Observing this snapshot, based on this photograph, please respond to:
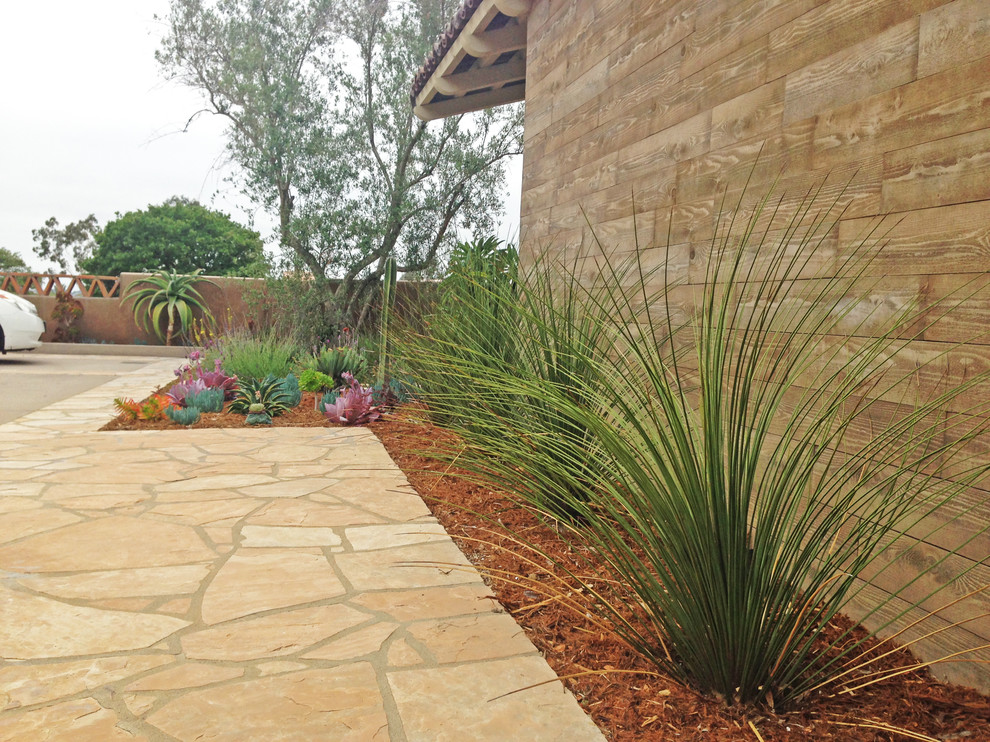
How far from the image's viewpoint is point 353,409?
532 cm

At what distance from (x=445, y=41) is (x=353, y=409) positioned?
322 cm

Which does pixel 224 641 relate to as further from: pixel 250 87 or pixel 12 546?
pixel 250 87

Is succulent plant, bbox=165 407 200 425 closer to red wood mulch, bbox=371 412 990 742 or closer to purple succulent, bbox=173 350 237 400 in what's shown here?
purple succulent, bbox=173 350 237 400

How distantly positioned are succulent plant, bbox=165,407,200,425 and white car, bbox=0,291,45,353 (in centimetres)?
546

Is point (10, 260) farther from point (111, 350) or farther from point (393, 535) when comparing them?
point (393, 535)

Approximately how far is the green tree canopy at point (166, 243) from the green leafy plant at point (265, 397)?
26.8 metres

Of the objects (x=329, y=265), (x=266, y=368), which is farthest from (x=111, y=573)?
(x=329, y=265)

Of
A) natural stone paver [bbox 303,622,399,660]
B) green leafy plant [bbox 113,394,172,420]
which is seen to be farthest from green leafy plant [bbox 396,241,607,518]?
green leafy plant [bbox 113,394,172,420]

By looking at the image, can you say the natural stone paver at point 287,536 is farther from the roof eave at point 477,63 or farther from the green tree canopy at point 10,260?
the green tree canopy at point 10,260

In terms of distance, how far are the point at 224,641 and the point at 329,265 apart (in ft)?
26.2

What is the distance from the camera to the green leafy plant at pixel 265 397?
5.57 meters

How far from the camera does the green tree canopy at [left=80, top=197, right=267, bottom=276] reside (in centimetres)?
3128

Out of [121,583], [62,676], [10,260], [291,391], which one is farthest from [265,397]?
[10,260]

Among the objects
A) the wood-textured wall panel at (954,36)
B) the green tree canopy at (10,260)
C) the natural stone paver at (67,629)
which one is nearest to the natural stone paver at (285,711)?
the natural stone paver at (67,629)
